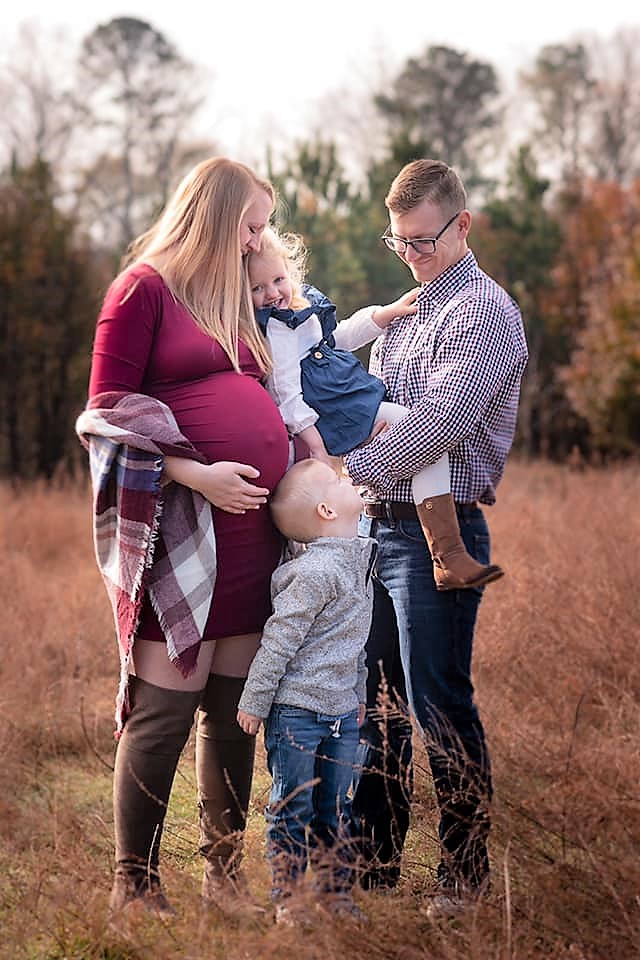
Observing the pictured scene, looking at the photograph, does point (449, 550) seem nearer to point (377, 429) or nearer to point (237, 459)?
point (377, 429)

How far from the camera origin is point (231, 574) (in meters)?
3.12

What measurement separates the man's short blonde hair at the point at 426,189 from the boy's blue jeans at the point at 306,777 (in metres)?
1.38

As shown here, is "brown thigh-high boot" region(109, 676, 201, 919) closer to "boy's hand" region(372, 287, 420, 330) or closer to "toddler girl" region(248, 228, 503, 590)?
"toddler girl" region(248, 228, 503, 590)

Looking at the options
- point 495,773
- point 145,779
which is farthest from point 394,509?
point 495,773

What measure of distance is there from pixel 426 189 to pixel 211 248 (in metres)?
0.67

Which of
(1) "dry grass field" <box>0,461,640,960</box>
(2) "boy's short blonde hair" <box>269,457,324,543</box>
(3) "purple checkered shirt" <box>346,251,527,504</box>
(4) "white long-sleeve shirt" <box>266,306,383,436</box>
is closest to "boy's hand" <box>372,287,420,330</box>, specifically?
(3) "purple checkered shirt" <box>346,251,527,504</box>

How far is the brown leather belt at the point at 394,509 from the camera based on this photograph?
11.4 ft

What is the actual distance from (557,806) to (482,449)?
Answer: 3.22 ft

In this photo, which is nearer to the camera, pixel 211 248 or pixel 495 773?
pixel 211 248

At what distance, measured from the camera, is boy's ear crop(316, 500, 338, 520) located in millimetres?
3123

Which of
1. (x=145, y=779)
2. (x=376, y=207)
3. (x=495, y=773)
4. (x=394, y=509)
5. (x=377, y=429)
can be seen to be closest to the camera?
(x=145, y=779)

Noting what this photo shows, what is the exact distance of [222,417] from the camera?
10.1 ft

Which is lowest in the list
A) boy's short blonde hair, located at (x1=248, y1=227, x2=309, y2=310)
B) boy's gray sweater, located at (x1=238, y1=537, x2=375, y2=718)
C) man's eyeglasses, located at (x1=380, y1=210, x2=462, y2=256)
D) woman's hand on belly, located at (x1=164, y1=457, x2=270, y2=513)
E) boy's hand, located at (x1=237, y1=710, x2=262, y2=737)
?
boy's hand, located at (x1=237, y1=710, x2=262, y2=737)

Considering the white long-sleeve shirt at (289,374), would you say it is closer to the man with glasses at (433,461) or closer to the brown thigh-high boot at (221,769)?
the man with glasses at (433,461)
